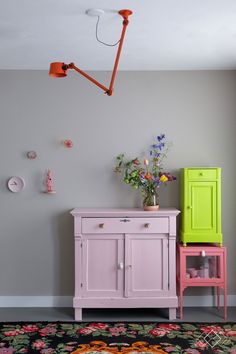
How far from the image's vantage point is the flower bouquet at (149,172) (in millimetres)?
4230

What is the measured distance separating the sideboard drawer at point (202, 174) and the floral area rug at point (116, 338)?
52.3 inches

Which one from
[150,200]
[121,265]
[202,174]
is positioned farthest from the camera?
[150,200]

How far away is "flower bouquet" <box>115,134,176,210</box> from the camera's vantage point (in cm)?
423

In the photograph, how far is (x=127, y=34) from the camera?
3.43m

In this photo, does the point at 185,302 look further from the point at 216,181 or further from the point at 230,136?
the point at 230,136

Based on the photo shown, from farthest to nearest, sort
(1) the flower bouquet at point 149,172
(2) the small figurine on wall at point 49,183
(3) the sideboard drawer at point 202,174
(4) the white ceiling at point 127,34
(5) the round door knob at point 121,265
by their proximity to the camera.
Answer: (2) the small figurine on wall at point 49,183
(1) the flower bouquet at point 149,172
(3) the sideboard drawer at point 202,174
(5) the round door knob at point 121,265
(4) the white ceiling at point 127,34

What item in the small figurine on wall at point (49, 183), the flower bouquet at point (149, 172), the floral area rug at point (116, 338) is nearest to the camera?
the floral area rug at point (116, 338)

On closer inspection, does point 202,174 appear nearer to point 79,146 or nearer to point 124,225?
point 124,225

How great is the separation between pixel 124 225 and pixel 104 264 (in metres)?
0.41

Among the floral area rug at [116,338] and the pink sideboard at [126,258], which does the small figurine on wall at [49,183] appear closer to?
the pink sideboard at [126,258]

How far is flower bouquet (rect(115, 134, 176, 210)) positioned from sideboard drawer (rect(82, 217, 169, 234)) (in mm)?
197

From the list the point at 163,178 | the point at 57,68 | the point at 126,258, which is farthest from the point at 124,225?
the point at 57,68

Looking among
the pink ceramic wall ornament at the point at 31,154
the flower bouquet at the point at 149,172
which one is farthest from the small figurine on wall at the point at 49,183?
the flower bouquet at the point at 149,172

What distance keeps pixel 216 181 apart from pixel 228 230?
2.11ft
